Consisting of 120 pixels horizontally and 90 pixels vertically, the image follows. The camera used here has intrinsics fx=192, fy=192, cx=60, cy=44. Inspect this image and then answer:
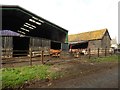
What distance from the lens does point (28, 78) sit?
10.5m

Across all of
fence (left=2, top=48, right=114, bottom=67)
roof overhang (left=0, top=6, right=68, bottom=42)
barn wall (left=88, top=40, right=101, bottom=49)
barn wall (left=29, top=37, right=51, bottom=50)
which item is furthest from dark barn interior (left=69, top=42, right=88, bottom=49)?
fence (left=2, top=48, right=114, bottom=67)

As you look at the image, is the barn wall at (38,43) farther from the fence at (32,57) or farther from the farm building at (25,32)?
the fence at (32,57)

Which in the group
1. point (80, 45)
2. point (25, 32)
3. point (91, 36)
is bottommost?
point (80, 45)

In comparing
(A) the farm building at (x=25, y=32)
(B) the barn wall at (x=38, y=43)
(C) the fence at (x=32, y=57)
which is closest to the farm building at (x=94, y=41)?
(A) the farm building at (x=25, y=32)

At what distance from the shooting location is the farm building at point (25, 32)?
24.6 metres

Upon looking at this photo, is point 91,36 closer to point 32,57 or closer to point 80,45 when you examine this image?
point 80,45

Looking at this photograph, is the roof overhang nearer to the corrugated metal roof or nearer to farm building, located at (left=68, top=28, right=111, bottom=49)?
farm building, located at (left=68, top=28, right=111, bottom=49)

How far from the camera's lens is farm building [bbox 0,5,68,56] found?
2461 centimetres

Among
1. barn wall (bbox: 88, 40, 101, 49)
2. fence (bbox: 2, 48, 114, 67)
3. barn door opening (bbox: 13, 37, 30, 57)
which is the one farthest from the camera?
barn wall (bbox: 88, 40, 101, 49)

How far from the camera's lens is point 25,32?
3741 centimetres

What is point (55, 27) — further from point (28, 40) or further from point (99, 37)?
point (99, 37)

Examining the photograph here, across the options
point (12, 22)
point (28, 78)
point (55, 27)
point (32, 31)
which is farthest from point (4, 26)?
point (28, 78)

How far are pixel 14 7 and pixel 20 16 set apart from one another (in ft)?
11.2

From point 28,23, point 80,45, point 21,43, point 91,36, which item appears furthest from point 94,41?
point 21,43
